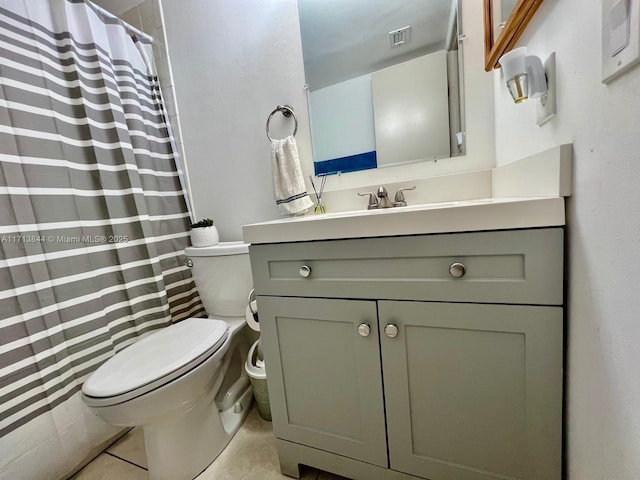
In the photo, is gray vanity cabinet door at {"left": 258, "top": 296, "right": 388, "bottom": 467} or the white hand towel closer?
gray vanity cabinet door at {"left": 258, "top": 296, "right": 388, "bottom": 467}

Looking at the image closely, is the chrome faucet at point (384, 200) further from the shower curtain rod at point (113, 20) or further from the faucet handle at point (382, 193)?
the shower curtain rod at point (113, 20)

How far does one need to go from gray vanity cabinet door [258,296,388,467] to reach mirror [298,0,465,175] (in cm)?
66

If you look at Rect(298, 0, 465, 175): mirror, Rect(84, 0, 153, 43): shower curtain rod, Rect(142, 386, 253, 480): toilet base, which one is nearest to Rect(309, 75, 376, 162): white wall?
Rect(298, 0, 465, 175): mirror

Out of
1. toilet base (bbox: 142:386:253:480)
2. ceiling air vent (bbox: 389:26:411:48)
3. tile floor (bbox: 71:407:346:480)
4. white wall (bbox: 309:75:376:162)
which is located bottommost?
tile floor (bbox: 71:407:346:480)

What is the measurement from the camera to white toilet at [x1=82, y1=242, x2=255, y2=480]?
762 millimetres

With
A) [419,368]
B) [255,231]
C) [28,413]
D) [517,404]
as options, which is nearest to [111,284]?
[28,413]

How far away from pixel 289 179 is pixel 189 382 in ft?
2.67

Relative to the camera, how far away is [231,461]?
99 centimetres

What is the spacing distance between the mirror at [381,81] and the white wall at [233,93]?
9 cm

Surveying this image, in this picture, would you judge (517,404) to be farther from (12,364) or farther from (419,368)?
(12,364)

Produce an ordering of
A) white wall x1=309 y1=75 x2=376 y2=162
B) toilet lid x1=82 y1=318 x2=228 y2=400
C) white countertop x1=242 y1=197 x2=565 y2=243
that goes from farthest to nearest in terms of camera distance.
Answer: white wall x1=309 y1=75 x2=376 y2=162 < toilet lid x1=82 y1=318 x2=228 y2=400 < white countertop x1=242 y1=197 x2=565 y2=243

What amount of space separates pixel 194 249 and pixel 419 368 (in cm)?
105

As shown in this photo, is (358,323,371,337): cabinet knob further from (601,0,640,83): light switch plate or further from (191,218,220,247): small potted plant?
(191,218,220,247): small potted plant

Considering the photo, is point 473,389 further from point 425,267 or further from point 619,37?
point 619,37
